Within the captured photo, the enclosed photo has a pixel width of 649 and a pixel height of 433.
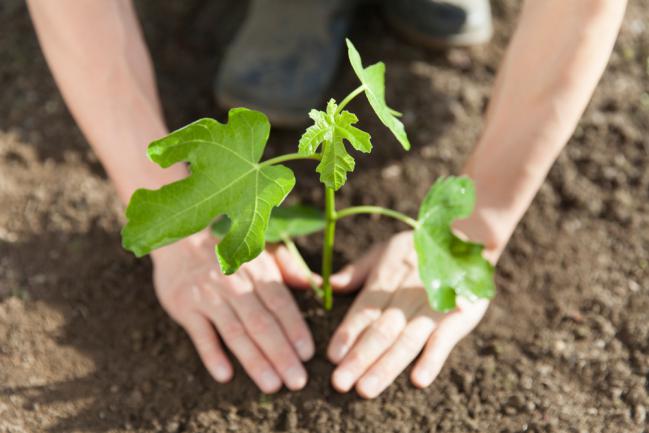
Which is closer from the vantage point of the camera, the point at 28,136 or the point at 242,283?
the point at 242,283

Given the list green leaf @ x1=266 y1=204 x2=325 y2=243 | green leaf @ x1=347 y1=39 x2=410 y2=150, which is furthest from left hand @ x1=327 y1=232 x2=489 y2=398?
green leaf @ x1=347 y1=39 x2=410 y2=150

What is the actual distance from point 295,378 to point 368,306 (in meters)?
0.24

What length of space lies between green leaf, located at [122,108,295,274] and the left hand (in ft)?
1.75

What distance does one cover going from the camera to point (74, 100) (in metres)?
1.98

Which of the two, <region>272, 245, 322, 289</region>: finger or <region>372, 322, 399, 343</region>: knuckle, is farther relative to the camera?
<region>272, 245, 322, 289</region>: finger

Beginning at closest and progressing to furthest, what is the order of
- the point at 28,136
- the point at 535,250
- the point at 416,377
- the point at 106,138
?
the point at 416,377 < the point at 106,138 < the point at 535,250 < the point at 28,136

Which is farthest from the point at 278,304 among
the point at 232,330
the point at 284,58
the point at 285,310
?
the point at 284,58

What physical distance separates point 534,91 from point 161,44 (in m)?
1.33

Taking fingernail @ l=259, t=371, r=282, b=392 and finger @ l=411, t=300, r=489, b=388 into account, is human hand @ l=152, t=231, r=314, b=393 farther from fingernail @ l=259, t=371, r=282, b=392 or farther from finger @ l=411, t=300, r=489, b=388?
finger @ l=411, t=300, r=489, b=388

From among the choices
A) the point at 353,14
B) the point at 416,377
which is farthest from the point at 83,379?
the point at 353,14

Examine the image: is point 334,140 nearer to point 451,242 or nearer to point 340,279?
point 451,242

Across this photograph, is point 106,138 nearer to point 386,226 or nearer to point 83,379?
point 83,379

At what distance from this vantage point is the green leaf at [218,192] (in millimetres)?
1390

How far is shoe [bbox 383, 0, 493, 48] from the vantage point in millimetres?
2590
